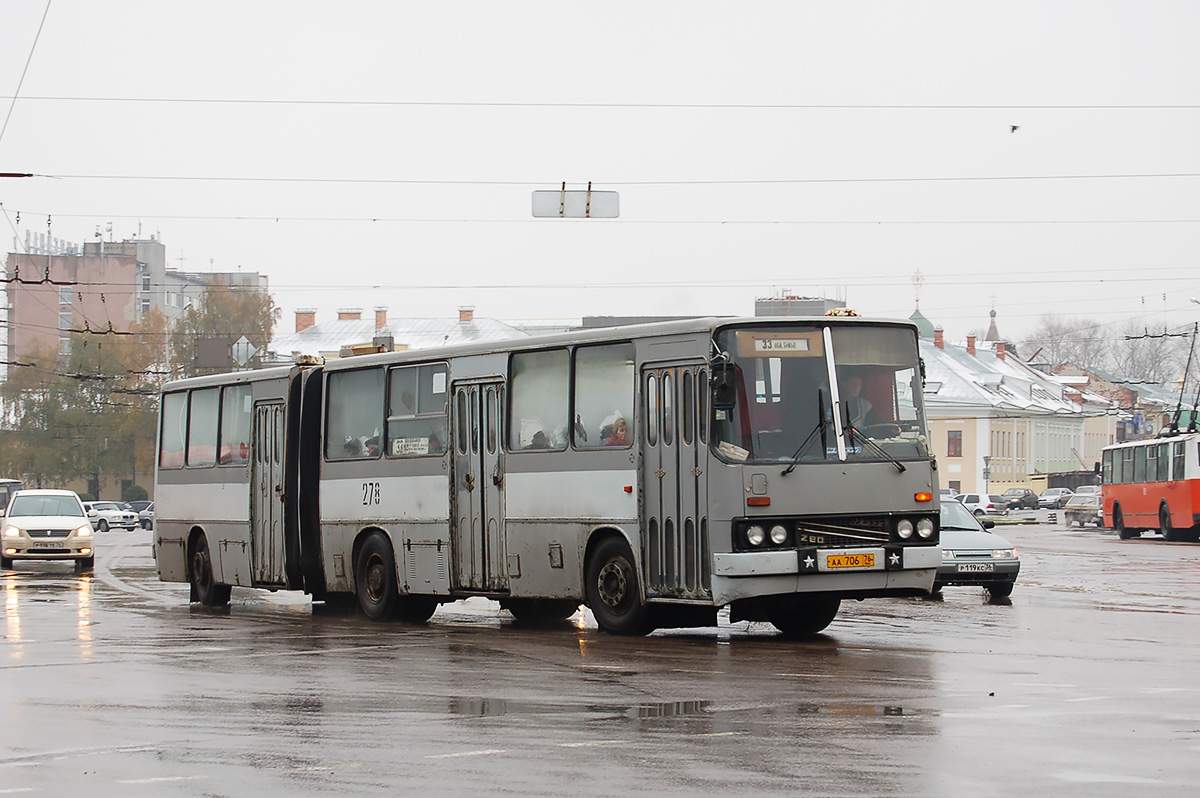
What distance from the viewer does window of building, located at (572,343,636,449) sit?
1636cm

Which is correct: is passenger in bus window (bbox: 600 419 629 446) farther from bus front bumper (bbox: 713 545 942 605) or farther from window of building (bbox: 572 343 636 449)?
bus front bumper (bbox: 713 545 942 605)

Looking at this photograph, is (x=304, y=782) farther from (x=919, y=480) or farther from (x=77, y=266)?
(x=77, y=266)

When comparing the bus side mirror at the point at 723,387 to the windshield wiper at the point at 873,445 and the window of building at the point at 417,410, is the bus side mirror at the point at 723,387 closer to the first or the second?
the windshield wiper at the point at 873,445

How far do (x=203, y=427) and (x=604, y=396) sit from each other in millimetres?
9455

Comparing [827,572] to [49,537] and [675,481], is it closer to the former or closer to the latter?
[675,481]

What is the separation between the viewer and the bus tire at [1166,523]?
50.3 metres

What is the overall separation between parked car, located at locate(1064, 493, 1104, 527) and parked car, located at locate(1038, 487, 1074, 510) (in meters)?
23.1

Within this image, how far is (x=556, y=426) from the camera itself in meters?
17.2

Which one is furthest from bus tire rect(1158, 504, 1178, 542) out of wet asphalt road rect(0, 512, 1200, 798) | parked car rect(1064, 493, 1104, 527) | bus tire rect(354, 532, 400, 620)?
bus tire rect(354, 532, 400, 620)

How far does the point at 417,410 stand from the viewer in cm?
1944

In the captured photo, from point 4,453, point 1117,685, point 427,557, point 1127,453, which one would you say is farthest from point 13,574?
point 4,453

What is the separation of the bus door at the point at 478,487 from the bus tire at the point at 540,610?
762 mm

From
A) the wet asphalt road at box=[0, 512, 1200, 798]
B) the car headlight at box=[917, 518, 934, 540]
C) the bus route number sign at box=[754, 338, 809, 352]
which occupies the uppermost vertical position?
the bus route number sign at box=[754, 338, 809, 352]

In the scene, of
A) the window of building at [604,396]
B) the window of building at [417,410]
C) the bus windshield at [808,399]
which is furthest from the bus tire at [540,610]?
the bus windshield at [808,399]
